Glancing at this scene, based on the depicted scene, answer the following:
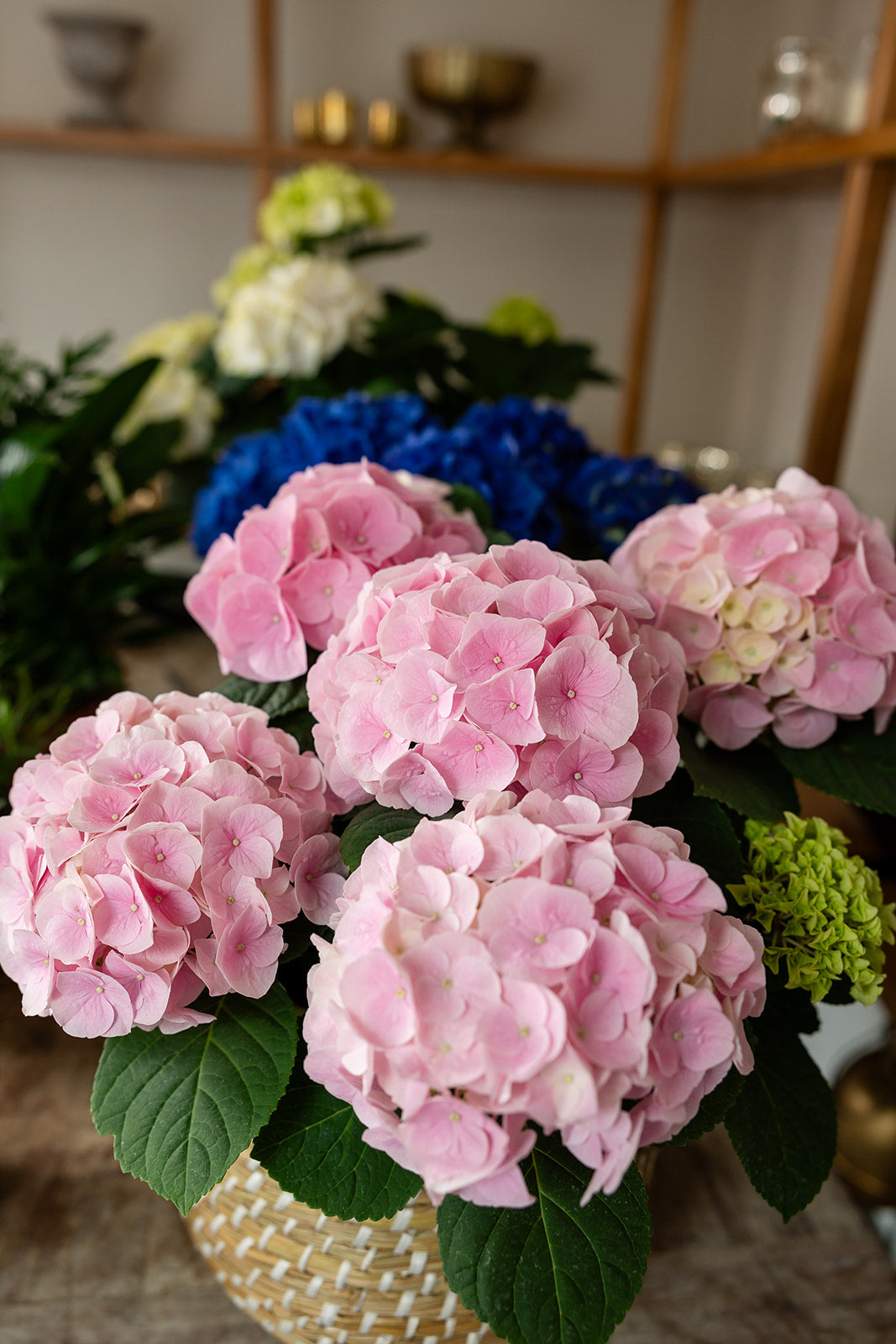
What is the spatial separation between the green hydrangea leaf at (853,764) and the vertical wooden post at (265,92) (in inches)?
81.7

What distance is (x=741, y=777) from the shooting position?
500 millimetres

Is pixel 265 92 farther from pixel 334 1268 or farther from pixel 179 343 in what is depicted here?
pixel 334 1268

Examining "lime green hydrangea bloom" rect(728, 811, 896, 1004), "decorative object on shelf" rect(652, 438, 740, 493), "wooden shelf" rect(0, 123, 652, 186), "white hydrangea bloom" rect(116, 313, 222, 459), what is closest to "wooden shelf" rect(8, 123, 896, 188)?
"wooden shelf" rect(0, 123, 652, 186)

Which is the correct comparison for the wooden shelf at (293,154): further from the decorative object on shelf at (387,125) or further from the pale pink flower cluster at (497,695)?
the pale pink flower cluster at (497,695)

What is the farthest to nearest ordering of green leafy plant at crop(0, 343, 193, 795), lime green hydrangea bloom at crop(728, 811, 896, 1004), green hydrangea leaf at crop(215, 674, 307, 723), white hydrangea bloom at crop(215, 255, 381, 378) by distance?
white hydrangea bloom at crop(215, 255, 381, 378)
green leafy plant at crop(0, 343, 193, 795)
green hydrangea leaf at crop(215, 674, 307, 723)
lime green hydrangea bloom at crop(728, 811, 896, 1004)

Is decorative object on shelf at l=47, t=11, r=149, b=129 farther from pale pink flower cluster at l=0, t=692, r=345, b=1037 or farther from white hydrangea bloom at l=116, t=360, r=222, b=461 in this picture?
pale pink flower cluster at l=0, t=692, r=345, b=1037

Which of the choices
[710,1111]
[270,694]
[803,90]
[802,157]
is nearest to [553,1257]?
[710,1111]

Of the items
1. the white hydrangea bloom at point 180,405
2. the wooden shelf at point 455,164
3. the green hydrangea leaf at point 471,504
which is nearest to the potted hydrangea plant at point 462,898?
the green hydrangea leaf at point 471,504

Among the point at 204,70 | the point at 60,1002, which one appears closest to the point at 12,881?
the point at 60,1002

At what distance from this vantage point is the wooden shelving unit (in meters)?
→ 1.33

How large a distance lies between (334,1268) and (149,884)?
0.67 feet

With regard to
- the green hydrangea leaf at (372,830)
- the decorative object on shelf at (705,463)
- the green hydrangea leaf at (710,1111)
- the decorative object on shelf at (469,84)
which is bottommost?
the decorative object on shelf at (705,463)

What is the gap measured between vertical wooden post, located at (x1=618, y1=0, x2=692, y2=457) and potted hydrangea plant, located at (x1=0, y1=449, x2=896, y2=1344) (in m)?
2.04

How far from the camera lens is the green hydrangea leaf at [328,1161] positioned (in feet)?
1.23
